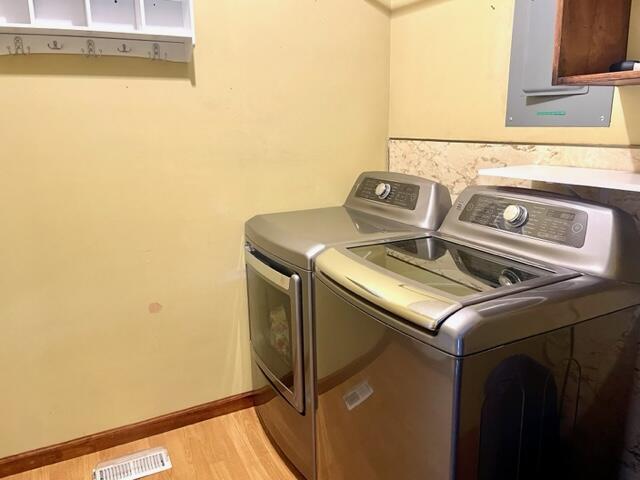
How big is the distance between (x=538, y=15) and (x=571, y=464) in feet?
4.22

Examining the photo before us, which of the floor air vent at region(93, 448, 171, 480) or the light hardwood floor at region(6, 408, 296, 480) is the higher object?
the floor air vent at region(93, 448, 171, 480)

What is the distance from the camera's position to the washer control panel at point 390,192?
1.79m

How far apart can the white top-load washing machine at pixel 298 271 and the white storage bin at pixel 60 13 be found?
92cm

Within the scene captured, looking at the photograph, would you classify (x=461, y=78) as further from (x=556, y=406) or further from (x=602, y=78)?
(x=556, y=406)

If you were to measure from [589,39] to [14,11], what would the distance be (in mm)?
1696

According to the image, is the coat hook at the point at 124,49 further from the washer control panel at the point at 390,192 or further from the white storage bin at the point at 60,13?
the washer control panel at the point at 390,192

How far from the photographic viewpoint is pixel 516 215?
1.37 metres

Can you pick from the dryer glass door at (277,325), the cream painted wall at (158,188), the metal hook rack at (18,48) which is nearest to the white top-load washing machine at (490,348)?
the dryer glass door at (277,325)

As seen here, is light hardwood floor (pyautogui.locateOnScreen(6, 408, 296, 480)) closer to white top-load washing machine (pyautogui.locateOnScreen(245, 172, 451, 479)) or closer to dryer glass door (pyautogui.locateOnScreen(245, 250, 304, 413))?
white top-load washing machine (pyautogui.locateOnScreen(245, 172, 451, 479))

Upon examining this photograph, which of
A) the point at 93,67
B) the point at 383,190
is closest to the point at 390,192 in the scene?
the point at 383,190

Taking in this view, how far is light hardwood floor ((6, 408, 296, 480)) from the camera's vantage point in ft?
5.86

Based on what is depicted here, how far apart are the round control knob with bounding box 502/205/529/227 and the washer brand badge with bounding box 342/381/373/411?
616 millimetres

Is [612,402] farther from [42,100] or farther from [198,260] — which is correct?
[42,100]

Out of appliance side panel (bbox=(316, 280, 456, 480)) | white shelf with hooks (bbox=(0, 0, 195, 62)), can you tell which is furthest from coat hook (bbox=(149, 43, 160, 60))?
appliance side panel (bbox=(316, 280, 456, 480))
